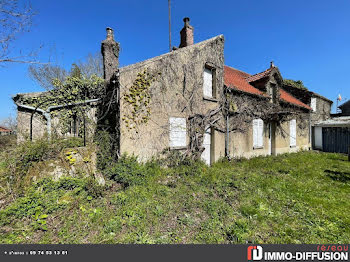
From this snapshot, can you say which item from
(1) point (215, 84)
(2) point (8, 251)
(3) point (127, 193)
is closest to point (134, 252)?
(3) point (127, 193)

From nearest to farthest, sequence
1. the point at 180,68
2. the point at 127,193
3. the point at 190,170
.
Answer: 1. the point at 127,193
2. the point at 190,170
3. the point at 180,68

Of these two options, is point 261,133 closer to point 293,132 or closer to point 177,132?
point 293,132

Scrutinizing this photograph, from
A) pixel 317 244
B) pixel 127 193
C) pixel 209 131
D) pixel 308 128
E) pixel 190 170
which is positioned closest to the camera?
pixel 317 244

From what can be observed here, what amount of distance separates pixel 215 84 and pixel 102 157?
21.1 feet

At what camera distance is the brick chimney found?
346 inches

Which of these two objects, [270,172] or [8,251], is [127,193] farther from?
[270,172]

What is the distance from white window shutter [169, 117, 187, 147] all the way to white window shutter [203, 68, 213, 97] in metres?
2.17

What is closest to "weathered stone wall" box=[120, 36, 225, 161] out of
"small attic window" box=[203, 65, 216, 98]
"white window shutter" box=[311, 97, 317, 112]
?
"small attic window" box=[203, 65, 216, 98]

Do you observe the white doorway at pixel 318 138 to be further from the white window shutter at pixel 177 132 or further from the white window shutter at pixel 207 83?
the white window shutter at pixel 177 132

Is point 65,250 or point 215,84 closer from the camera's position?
point 65,250

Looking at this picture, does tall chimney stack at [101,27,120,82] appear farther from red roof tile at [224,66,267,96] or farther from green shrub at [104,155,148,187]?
red roof tile at [224,66,267,96]

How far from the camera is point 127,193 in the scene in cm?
408

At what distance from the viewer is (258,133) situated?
9.80 meters

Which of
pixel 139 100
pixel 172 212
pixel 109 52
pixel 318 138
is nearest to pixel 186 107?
pixel 139 100
